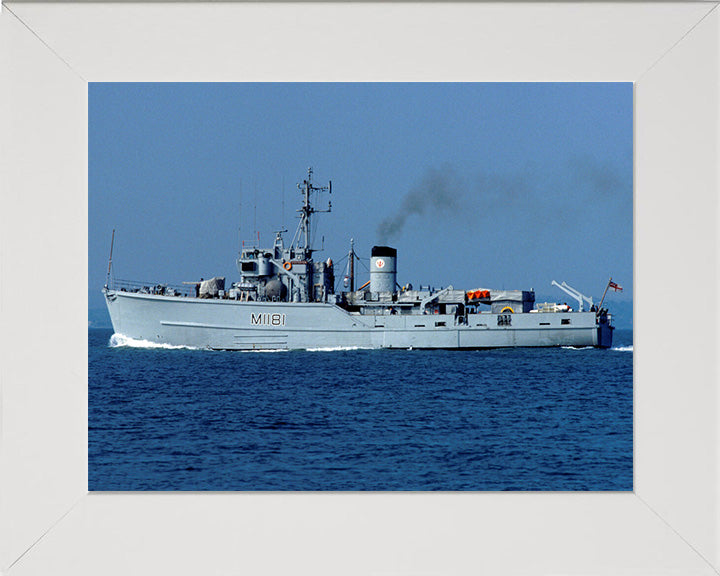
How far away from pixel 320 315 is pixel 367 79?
59.7ft

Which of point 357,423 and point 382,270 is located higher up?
point 382,270

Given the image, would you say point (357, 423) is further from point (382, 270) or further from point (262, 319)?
point (382, 270)

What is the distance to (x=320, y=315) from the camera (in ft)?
72.1

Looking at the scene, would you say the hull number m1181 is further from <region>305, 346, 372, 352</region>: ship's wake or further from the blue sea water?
<region>305, 346, 372, 352</region>: ship's wake

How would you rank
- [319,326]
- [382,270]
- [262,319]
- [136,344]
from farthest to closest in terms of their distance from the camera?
[382,270], [136,344], [319,326], [262,319]

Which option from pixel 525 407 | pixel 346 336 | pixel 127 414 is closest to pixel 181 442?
pixel 127 414

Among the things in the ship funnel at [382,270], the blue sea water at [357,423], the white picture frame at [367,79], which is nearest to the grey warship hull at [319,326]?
the blue sea water at [357,423]

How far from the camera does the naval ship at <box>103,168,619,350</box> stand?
21.8 m

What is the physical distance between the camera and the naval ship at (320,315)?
21828 mm

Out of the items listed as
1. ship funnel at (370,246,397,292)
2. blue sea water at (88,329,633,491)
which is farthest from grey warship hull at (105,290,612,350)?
ship funnel at (370,246,397,292)

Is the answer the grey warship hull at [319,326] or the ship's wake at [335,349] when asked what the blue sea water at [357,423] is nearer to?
the ship's wake at [335,349]

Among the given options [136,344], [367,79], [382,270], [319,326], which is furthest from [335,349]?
[367,79]

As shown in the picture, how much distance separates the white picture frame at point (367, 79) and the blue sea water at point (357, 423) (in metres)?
3.24
